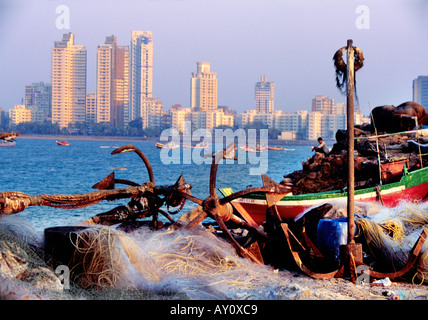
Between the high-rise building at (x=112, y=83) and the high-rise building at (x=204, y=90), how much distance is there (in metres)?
24.1

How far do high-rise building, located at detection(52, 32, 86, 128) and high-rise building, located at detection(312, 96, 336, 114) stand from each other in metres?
79.6

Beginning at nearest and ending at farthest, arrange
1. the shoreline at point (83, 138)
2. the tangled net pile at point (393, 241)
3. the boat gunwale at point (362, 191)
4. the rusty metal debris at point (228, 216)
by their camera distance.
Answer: the rusty metal debris at point (228, 216), the tangled net pile at point (393, 241), the boat gunwale at point (362, 191), the shoreline at point (83, 138)

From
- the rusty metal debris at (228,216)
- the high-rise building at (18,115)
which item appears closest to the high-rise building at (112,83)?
the high-rise building at (18,115)

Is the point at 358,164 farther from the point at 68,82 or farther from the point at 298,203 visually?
the point at 68,82

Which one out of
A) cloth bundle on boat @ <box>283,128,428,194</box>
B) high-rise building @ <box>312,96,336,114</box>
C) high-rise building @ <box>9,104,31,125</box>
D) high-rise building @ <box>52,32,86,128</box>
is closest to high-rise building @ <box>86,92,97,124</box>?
high-rise building @ <box>52,32,86,128</box>

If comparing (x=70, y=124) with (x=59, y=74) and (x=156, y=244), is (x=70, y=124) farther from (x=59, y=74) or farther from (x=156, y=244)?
(x=156, y=244)

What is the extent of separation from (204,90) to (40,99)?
2275 inches

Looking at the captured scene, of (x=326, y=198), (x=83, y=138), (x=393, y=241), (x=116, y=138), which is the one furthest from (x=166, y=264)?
(x=83, y=138)

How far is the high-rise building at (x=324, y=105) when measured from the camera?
161962 millimetres

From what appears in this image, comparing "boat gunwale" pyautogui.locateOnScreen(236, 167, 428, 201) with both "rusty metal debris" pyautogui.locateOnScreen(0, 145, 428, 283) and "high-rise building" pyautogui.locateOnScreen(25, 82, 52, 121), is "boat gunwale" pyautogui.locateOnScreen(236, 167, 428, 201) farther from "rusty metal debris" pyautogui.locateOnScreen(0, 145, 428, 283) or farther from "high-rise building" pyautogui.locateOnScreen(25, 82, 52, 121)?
"high-rise building" pyautogui.locateOnScreen(25, 82, 52, 121)

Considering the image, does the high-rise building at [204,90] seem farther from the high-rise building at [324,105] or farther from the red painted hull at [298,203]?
the red painted hull at [298,203]

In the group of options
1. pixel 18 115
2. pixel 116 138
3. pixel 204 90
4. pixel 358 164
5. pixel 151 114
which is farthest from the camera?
pixel 204 90

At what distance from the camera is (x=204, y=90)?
583ft

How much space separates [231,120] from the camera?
15075cm
